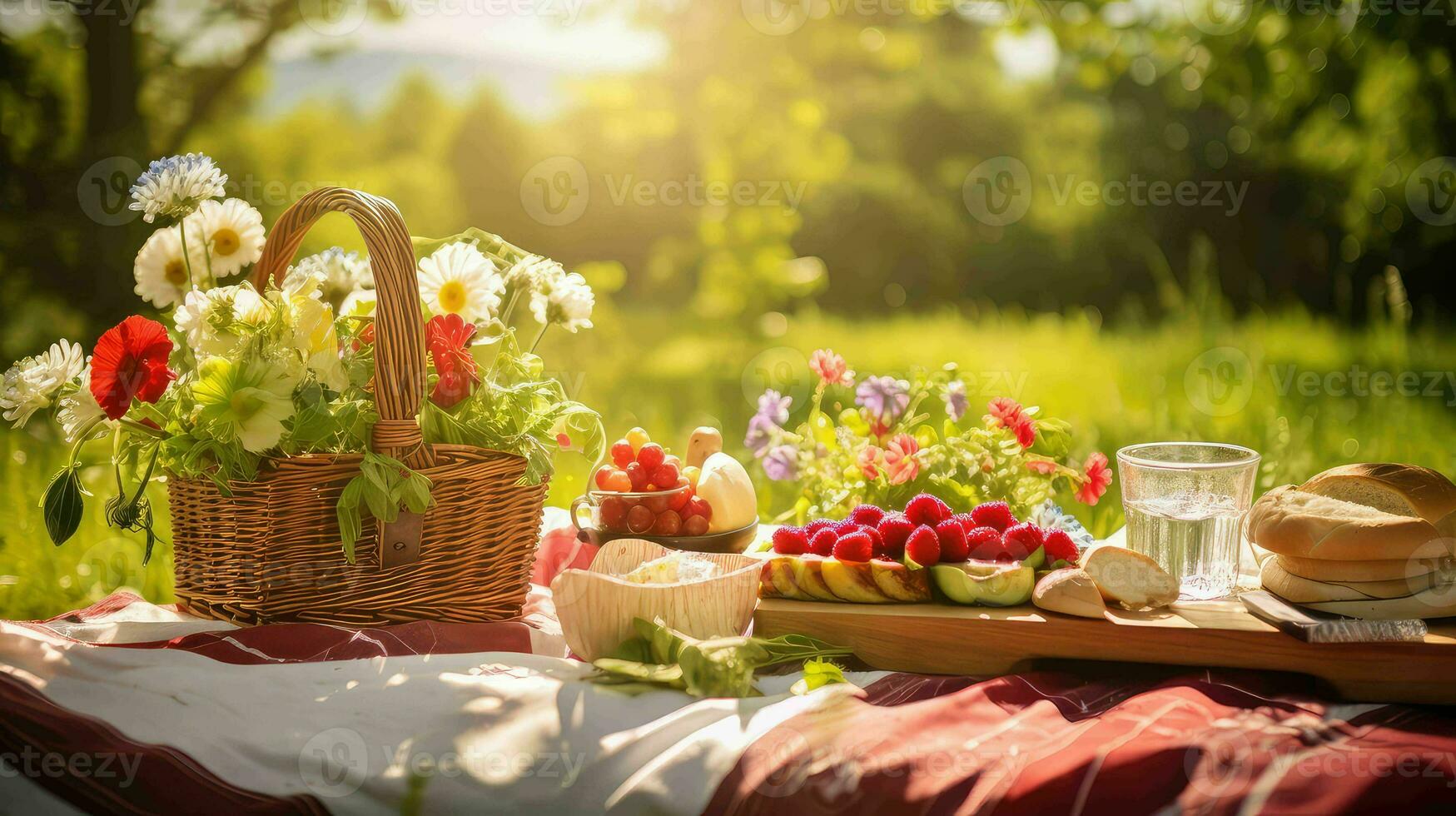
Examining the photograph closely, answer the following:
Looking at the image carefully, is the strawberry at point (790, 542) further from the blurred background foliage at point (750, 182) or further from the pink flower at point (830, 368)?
the blurred background foliage at point (750, 182)

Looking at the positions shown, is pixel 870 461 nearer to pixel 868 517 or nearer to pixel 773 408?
pixel 773 408

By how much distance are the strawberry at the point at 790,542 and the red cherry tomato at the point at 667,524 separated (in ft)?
0.89

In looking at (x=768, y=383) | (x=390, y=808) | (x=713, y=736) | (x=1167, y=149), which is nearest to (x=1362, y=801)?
(x=713, y=736)

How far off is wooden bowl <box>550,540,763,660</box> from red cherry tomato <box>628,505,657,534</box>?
14.4 inches

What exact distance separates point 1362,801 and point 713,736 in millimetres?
776

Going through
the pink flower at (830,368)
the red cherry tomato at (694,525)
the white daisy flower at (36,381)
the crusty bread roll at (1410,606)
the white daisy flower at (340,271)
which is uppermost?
the white daisy flower at (340,271)

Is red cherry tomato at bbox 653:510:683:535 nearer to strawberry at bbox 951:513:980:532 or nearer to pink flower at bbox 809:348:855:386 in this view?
strawberry at bbox 951:513:980:532

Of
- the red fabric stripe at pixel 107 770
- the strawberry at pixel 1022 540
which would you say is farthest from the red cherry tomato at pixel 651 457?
the red fabric stripe at pixel 107 770

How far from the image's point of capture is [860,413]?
8.63 ft

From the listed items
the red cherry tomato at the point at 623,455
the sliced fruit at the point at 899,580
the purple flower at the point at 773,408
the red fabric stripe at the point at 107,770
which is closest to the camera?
the red fabric stripe at the point at 107,770

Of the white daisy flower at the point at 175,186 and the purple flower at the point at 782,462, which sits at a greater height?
the white daisy flower at the point at 175,186

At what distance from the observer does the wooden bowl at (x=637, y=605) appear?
1.66 metres

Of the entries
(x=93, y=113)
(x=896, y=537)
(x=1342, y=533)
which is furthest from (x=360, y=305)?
(x=93, y=113)

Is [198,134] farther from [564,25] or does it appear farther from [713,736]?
[713,736]
